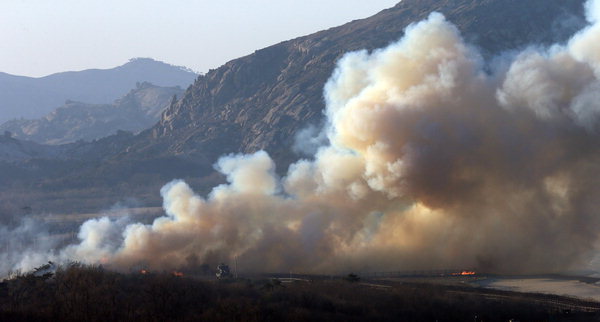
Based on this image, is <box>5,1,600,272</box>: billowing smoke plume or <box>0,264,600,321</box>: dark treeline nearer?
<box>0,264,600,321</box>: dark treeline

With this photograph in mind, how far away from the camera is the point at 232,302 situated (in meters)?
96.9

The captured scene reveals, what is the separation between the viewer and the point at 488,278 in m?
120

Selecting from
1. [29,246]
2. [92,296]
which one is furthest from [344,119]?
[29,246]

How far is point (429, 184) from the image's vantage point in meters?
116

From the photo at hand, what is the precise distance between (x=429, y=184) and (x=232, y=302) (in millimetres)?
33187

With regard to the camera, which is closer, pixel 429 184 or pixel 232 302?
pixel 232 302

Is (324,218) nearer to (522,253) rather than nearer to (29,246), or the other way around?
(522,253)

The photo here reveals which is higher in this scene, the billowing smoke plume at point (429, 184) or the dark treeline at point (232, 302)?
the billowing smoke plume at point (429, 184)

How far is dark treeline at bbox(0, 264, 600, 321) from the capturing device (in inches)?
3649

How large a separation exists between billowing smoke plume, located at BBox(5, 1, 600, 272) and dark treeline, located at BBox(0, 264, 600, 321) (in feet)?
54.7

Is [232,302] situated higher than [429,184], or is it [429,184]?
[429,184]

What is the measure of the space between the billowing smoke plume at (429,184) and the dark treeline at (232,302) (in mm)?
16661

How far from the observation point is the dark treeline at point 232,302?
3649 inches

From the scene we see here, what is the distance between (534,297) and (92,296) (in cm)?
5013
